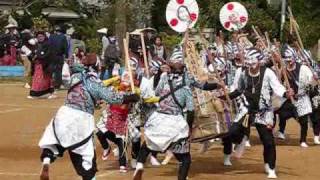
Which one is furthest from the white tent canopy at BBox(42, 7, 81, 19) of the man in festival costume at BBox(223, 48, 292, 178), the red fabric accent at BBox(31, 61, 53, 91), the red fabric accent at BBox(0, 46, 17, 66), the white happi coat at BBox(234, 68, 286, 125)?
the white happi coat at BBox(234, 68, 286, 125)

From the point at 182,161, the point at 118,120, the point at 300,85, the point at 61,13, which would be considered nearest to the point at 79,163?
the point at 182,161

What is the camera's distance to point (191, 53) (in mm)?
10695

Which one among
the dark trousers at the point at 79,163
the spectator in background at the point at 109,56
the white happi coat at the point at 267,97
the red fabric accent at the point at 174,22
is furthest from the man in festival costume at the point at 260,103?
the spectator in background at the point at 109,56

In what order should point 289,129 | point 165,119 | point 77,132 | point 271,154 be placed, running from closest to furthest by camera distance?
A: point 77,132 → point 165,119 → point 271,154 → point 289,129

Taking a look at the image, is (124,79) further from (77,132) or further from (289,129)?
(289,129)

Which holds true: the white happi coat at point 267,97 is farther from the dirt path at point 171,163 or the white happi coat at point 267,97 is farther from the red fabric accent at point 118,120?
the red fabric accent at point 118,120

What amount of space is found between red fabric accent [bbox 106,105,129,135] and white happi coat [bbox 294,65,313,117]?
12.6ft

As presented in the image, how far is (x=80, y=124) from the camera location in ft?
26.3

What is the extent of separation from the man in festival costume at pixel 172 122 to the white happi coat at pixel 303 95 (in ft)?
13.4

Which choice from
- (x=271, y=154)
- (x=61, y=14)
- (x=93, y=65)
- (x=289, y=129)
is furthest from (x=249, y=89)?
(x=61, y=14)

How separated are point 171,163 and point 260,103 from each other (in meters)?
1.81

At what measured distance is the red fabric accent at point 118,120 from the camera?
10219mm

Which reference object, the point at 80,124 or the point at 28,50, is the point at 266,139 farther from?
the point at 28,50

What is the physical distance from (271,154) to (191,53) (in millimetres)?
1868
